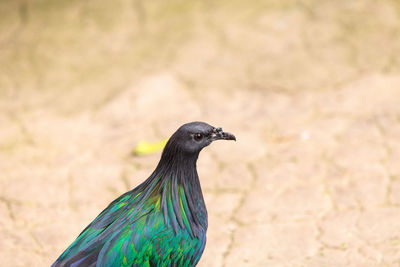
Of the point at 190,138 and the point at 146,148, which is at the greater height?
the point at 146,148

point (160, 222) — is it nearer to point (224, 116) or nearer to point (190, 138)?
point (190, 138)

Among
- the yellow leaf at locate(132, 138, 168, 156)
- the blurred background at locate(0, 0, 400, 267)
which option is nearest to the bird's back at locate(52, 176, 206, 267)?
the blurred background at locate(0, 0, 400, 267)

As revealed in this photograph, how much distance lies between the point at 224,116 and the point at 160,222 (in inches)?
112

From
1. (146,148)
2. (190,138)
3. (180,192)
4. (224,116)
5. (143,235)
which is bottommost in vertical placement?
(143,235)

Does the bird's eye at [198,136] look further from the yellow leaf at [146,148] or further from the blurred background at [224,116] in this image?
the yellow leaf at [146,148]

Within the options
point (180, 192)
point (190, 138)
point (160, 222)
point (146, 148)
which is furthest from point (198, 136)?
point (146, 148)

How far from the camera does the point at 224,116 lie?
21.9ft

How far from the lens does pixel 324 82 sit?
278 inches

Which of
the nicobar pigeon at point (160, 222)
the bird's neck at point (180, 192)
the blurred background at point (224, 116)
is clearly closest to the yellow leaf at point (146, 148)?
the blurred background at point (224, 116)

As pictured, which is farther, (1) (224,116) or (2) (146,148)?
(1) (224,116)

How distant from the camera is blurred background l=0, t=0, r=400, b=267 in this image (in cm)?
511

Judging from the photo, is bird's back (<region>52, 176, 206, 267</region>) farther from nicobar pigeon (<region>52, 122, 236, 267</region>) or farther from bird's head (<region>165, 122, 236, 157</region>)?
bird's head (<region>165, 122, 236, 157</region>)

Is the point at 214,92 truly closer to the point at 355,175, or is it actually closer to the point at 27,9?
the point at 355,175

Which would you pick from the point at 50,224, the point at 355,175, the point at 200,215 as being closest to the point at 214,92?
the point at 355,175
